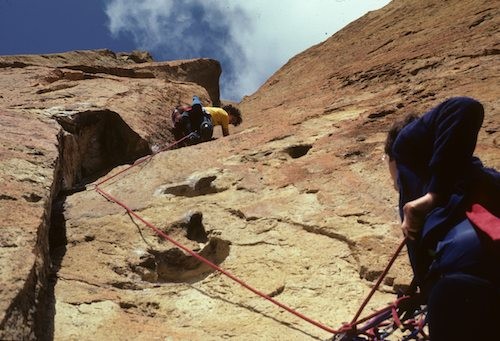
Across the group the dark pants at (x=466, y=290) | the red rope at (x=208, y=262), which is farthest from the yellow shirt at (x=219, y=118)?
the dark pants at (x=466, y=290)

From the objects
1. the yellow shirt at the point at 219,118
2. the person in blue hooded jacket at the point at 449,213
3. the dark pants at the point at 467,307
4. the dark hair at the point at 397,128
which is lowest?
the dark pants at the point at 467,307

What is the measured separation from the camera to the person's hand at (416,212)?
228 centimetres

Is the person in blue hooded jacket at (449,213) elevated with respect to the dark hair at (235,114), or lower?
lower

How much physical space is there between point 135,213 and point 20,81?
18.5 feet

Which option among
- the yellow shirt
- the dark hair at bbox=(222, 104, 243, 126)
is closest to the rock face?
the yellow shirt

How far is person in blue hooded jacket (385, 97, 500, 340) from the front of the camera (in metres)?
2.01

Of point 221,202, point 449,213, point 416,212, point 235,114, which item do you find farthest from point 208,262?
point 235,114

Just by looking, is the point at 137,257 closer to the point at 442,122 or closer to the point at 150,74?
the point at 442,122

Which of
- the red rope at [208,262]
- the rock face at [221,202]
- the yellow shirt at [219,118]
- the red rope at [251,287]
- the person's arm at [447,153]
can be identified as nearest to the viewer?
the person's arm at [447,153]

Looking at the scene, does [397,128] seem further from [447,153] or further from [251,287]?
[251,287]

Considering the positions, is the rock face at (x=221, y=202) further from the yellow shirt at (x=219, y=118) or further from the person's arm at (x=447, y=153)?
the person's arm at (x=447, y=153)

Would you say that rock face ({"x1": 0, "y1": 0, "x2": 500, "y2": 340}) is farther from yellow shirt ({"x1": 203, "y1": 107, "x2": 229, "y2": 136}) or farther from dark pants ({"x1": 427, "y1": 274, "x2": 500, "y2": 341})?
dark pants ({"x1": 427, "y1": 274, "x2": 500, "y2": 341})

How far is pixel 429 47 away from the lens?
7527mm

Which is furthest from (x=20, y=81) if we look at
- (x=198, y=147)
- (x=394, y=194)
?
(x=394, y=194)
